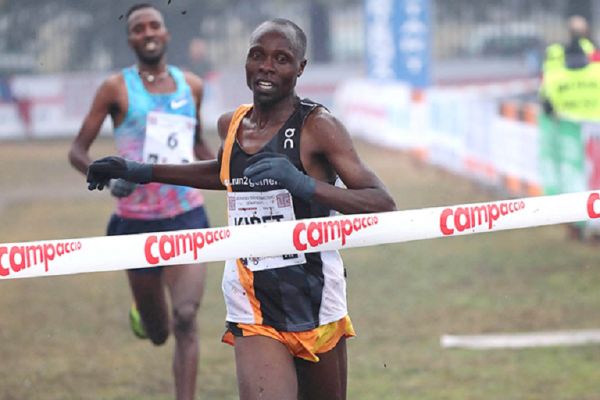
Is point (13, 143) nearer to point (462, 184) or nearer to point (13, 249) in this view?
point (462, 184)

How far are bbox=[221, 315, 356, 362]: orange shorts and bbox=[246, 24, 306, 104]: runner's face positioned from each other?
83 cm

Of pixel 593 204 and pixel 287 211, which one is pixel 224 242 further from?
pixel 593 204

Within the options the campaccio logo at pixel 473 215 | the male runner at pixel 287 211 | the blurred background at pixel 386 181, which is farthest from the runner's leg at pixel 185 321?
the campaccio logo at pixel 473 215

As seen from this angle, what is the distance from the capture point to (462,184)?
19.0 metres

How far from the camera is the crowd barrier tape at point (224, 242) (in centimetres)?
480

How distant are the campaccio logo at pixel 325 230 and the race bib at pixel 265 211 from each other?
0.14 m

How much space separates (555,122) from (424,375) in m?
6.80

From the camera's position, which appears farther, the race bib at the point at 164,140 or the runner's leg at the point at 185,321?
the race bib at the point at 164,140

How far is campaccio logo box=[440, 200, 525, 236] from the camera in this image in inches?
197

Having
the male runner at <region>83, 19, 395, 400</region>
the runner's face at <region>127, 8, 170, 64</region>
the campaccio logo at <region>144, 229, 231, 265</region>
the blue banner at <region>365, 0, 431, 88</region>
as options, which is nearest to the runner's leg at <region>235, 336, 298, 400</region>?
the male runner at <region>83, 19, 395, 400</region>

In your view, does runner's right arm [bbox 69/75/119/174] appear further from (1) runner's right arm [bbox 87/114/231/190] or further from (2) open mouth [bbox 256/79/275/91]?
(2) open mouth [bbox 256/79/275/91]

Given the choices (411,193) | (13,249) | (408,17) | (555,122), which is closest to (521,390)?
(13,249)

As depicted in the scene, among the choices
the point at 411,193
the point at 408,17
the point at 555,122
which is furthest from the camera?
the point at 408,17

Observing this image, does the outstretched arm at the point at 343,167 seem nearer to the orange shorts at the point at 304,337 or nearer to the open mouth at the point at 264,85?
the open mouth at the point at 264,85
